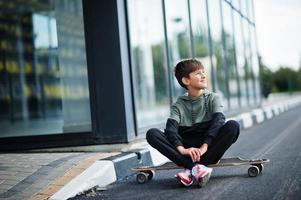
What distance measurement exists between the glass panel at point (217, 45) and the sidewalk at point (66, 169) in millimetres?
6385

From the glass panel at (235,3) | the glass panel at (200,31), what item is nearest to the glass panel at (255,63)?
the glass panel at (235,3)

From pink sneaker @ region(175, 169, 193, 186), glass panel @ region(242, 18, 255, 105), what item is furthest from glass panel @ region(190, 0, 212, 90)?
pink sneaker @ region(175, 169, 193, 186)

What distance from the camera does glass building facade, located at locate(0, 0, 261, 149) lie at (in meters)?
6.27

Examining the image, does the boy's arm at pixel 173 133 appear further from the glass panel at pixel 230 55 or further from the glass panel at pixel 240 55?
the glass panel at pixel 240 55

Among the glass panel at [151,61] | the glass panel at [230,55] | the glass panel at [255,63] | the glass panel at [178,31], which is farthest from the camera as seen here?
the glass panel at [255,63]

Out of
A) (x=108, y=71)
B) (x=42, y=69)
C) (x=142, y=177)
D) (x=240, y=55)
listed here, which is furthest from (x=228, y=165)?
(x=240, y=55)

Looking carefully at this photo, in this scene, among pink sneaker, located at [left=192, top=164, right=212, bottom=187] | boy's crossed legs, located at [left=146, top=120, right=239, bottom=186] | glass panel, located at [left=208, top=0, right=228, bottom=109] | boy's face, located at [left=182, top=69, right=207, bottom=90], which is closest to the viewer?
pink sneaker, located at [left=192, top=164, right=212, bottom=187]

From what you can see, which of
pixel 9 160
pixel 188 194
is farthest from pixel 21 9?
pixel 188 194

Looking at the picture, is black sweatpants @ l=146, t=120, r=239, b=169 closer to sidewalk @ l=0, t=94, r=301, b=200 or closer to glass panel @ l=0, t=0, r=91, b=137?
sidewalk @ l=0, t=94, r=301, b=200

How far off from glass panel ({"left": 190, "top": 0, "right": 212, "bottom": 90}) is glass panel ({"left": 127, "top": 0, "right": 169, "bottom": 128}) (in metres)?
0.77

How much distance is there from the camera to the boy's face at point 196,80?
4.41 m

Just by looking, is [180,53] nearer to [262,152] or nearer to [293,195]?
[262,152]

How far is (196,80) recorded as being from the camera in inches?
174

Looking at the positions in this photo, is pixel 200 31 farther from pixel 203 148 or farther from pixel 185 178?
pixel 185 178
